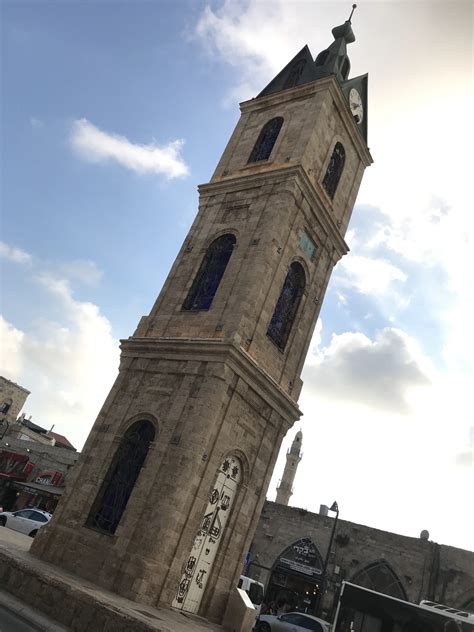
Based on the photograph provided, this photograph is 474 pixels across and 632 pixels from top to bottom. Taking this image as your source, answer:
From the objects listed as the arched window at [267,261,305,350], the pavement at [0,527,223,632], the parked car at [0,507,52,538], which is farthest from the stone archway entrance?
the parked car at [0,507,52,538]

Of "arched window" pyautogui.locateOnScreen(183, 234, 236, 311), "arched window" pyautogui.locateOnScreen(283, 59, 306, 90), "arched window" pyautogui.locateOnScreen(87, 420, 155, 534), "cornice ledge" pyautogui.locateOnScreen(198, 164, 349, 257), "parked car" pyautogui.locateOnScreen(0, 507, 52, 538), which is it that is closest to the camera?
"arched window" pyautogui.locateOnScreen(87, 420, 155, 534)

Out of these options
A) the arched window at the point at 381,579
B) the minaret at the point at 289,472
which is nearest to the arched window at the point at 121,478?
the arched window at the point at 381,579

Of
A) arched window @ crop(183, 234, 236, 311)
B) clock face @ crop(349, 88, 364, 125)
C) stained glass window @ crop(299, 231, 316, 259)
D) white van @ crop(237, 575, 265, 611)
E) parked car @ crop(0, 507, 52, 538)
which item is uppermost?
clock face @ crop(349, 88, 364, 125)

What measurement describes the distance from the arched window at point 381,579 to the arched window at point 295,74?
83.6 feet

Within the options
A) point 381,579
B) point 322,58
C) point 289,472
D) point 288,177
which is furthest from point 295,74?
point 289,472

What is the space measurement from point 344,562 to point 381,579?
2226 millimetres

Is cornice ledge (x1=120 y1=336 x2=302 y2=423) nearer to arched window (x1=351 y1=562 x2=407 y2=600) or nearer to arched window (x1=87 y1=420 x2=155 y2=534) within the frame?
arched window (x1=87 y1=420 x2=155 y2=534)

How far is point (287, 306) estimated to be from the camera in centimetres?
1608

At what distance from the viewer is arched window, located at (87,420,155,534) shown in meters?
12.0

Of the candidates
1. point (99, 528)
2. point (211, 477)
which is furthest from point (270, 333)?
point (99, 528)

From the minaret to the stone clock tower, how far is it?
189 feet

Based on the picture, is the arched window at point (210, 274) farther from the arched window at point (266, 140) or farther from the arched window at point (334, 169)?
the arched window at point (334, 169)

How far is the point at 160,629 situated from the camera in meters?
6.98

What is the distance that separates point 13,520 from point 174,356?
1352 cm
